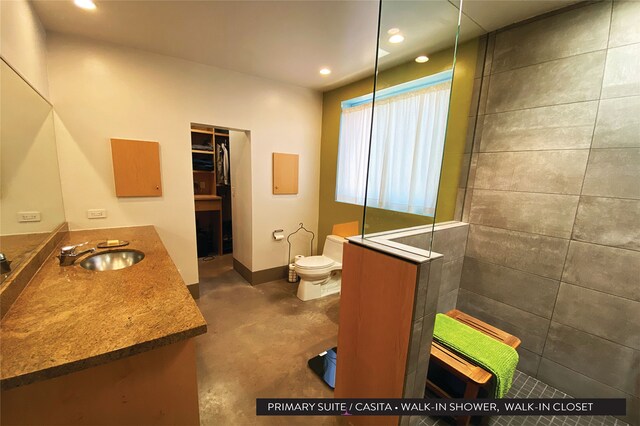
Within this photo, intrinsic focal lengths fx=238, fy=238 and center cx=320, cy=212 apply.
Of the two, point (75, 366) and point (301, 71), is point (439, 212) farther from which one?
point (75, 366)

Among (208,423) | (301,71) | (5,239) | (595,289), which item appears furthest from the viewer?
(301,71)

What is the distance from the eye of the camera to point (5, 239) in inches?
44.5

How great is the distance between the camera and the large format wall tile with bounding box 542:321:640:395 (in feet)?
4.74

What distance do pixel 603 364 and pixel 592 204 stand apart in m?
1.02

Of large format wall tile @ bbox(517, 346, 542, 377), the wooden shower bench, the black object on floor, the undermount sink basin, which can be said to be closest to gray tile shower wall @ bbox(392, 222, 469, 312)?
the wooden shower bench

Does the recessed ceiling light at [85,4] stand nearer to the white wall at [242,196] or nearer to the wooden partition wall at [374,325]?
the white wall at [242,196]

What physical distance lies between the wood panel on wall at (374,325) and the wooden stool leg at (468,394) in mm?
521

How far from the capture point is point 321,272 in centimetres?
275

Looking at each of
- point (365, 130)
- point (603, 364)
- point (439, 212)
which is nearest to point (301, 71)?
point (365, 130)

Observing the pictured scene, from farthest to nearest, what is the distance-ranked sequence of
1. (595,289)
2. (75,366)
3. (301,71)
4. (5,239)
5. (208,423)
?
(301,71)
(595,289)
(208,423)
(5,239)
(75,366)

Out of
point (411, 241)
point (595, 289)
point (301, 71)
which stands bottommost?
point (595, 289)

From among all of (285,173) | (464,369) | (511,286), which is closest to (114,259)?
(285,173)

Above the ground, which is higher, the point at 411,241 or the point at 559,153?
the point at 559,153

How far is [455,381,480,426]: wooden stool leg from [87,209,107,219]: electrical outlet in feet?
10.3
